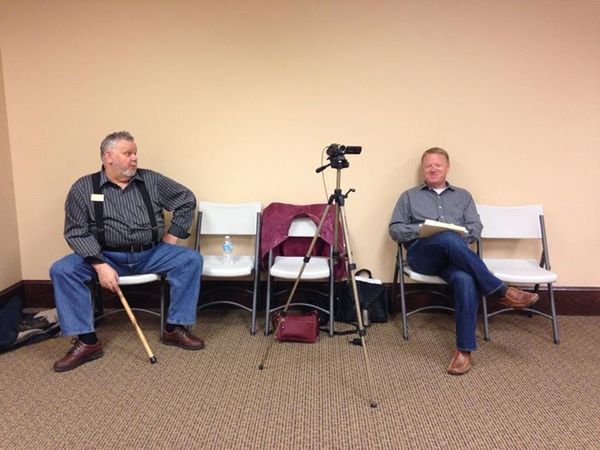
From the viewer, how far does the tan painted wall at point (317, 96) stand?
312 centimetres

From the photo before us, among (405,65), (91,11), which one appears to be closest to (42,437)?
(91,11)

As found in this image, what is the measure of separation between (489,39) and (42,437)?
3.64m

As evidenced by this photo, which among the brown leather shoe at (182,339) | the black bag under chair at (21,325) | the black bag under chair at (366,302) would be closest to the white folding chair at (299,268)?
the black bag under chair at (366,302)

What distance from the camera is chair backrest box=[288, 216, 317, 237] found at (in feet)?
10.4

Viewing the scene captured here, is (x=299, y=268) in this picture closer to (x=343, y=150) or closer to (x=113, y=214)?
(x=343, y=150)

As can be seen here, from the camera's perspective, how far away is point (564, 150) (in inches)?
126

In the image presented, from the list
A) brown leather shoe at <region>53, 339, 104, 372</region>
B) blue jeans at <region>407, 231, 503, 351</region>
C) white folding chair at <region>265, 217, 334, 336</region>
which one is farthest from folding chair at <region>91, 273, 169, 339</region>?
blue jeans at <region>407, 231, 503, 351</region>

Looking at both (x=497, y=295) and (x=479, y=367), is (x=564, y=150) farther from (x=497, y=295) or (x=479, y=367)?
(x=479, y=367)

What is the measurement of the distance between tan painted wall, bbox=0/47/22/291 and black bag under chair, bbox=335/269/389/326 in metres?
2.56

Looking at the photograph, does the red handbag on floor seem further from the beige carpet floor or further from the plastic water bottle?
the plastic water bottle

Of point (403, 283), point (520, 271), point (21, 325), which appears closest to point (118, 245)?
point (21, 325)

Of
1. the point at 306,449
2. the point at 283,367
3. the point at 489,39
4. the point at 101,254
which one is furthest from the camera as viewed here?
the point at 489,39

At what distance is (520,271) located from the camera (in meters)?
2.85

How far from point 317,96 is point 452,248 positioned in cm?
151
